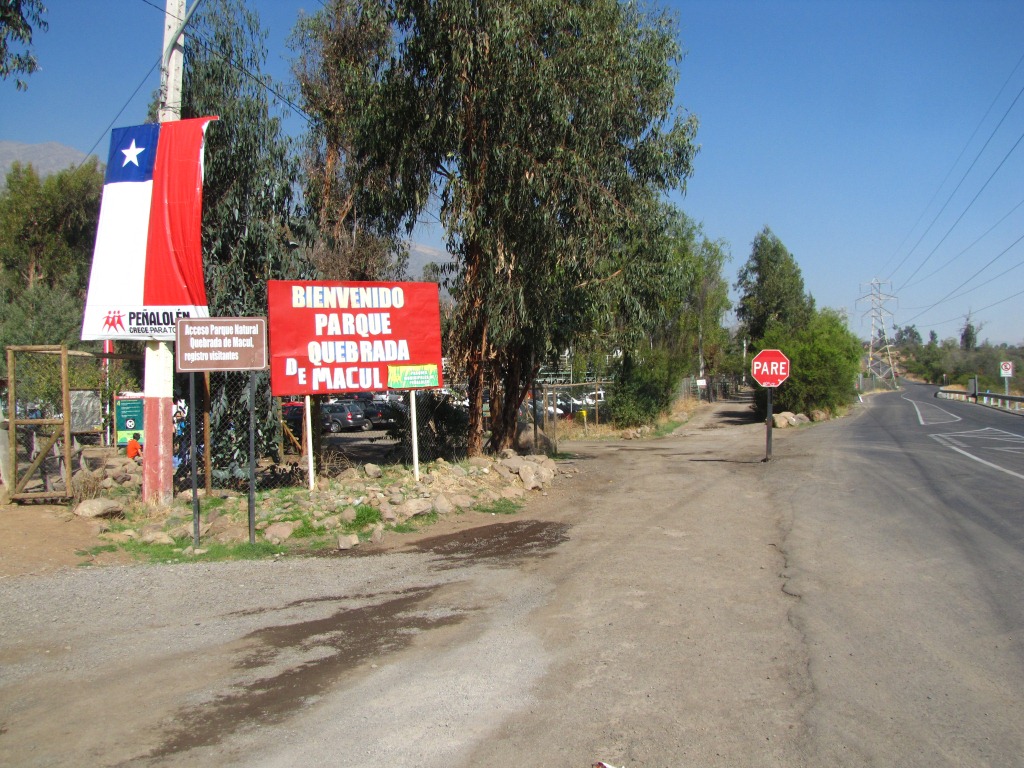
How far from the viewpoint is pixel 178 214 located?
1216 cm

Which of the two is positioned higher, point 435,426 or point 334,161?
point 334,161

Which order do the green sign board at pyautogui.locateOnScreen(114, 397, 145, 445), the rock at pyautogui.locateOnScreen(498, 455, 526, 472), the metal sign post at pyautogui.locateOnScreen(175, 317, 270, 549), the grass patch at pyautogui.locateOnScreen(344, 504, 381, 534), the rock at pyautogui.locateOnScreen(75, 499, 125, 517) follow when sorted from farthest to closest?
1. the green sign board at pyautogui.locateOnScreen(114, 397, 145, 445)
2. the rock at pyautogui.locateOnScreen(498, 455, 526, 472)
3. the grass patch at pyautogui.locateOnScreen(344, 504, 381, 534)
4. the rock at pyautogui.locateOnScreen(75, 499, 125, 517)
5. the metal sign post at pyautogui.locateOnScreen(175, 317, 270, 549)

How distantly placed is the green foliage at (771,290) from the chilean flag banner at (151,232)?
191 ft

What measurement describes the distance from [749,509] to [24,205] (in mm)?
43652

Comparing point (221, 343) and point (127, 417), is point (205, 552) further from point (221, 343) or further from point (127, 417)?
point (127, 417)

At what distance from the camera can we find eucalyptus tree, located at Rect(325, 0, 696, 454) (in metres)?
15.1

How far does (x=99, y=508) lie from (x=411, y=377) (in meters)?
5.31

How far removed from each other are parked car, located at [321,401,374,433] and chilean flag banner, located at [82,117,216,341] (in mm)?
24254

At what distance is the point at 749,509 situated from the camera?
1292cm

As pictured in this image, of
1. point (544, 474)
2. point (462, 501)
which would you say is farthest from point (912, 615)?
point (544, 474)

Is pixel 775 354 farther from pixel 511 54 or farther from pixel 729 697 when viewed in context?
pixel 729 697

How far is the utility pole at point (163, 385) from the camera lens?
1202 cm

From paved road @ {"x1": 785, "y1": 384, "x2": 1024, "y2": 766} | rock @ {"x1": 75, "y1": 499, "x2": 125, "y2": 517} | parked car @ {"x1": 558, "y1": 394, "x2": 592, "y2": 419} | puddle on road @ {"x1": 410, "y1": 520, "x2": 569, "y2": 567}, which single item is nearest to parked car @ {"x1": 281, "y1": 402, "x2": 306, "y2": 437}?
parked car @ {"x1": 558, "y1": 394, "x2": 592, "y2": 419}

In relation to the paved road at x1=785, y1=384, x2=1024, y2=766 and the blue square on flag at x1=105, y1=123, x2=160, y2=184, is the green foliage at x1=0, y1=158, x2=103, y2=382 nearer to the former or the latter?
the blue square on flag at x1=105, y1=123, x2=160, y2=184
